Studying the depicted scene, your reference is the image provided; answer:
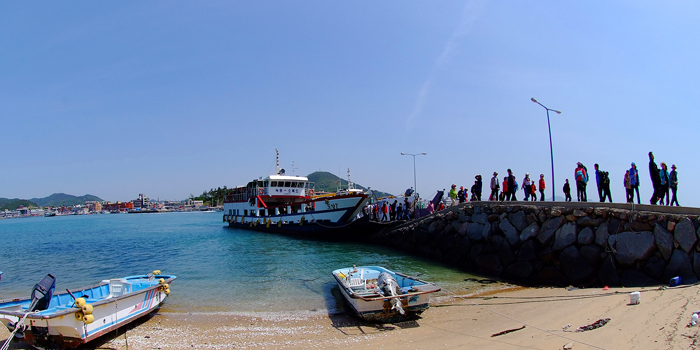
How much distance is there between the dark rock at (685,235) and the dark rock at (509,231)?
5.04 metres

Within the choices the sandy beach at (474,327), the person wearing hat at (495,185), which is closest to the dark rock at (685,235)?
the sandy beach at (474,327)

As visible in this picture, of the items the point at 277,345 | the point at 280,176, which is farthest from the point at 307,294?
the point at 280,176

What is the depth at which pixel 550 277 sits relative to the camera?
12.1 meters

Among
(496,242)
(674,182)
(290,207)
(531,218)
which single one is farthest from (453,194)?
(290,207)

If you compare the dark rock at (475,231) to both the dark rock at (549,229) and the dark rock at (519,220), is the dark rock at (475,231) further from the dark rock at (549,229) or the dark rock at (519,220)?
the dark rock at (549,229)

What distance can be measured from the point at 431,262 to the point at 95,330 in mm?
13854

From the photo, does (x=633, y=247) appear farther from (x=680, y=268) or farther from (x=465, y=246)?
(x=465, y=246)

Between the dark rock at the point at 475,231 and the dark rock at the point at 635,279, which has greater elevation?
the dark rock at the point at 475,231

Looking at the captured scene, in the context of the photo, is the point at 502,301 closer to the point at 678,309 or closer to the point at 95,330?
the point at 678,309

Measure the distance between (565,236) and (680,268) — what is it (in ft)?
10.8

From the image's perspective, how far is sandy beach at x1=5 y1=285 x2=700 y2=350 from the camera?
244 inches

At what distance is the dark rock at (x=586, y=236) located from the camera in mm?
11602

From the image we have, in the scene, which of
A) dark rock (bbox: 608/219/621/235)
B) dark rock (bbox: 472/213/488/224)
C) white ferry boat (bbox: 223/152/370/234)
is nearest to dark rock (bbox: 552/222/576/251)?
dark rock (bbox: 608/219/621/235)

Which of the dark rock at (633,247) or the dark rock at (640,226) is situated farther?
the dark rock at (640,226)
